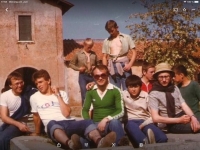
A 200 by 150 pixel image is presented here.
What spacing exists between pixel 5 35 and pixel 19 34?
2.34 ft

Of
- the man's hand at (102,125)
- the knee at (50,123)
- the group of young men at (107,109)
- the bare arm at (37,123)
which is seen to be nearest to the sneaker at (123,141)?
the group of young men at (107,109)

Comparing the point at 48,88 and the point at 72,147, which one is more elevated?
the point at 48,88

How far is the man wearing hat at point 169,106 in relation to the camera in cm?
301

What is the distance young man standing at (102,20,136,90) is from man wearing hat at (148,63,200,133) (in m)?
0.69

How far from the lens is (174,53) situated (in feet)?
22.2

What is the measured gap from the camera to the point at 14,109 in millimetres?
3205

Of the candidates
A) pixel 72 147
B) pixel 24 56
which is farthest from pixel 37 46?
pixel 72 147

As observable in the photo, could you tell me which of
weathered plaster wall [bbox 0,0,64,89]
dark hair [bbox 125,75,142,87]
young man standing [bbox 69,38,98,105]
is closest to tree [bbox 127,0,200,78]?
weathered plaster wall [bbox 0,0,64,89]

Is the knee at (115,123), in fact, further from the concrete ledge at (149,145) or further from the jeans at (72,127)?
the concrete ledge at (149,145)

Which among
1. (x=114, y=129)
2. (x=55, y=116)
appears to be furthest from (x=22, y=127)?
(x=114, y=129)

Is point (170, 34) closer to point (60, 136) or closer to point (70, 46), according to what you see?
point (70, 46)

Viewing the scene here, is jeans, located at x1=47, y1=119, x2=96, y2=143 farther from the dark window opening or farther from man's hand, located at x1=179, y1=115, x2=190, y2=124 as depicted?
the dark window opening

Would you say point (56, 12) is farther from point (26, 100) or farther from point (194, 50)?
point (26, 100)

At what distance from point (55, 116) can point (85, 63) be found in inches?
45.3
